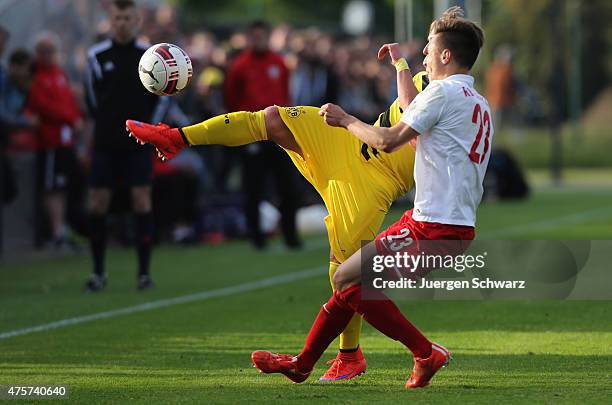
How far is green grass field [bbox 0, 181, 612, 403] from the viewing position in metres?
7.07

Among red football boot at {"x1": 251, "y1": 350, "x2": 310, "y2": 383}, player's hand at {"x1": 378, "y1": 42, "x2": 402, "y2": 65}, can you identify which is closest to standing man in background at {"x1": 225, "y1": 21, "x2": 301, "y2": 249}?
player's hand at {"x1": 378, "y1": 42, "x2": 402, "y2": 65}

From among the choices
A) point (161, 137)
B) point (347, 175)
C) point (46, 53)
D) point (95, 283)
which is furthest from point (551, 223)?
point (161, 137)

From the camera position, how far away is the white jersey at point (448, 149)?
6.71 m

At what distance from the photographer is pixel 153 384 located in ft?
24.2

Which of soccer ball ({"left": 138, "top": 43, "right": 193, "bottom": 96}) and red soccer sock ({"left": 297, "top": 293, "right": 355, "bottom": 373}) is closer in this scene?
red soccer sock ({"left": 297, "top": 293, "right": 355, "bottom": 373})

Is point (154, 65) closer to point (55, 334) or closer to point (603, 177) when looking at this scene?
point (55, 334)

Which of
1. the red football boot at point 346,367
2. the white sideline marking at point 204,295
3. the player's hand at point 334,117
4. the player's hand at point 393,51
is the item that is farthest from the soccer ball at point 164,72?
the white sideline marking at point 204,295

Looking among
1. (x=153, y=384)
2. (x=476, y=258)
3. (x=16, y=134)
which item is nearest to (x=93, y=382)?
(x=153, y=384)

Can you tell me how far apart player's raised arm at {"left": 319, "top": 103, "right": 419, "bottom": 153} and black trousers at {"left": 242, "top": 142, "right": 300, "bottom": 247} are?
28.8ft

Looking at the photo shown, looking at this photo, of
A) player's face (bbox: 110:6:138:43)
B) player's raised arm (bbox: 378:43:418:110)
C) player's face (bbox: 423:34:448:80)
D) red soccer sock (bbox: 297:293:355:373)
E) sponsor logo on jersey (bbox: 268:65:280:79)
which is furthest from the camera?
sponsor logo on jersey (bbox: 268:65:280:79)

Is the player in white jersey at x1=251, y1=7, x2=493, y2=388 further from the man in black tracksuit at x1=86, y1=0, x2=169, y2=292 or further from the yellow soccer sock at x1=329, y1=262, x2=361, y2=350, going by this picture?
the man in black tracksuit at x1=86, y1=0, x2=169, y2=292

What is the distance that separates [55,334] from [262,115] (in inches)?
118

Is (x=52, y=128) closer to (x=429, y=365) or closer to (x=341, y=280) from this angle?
(x=341, y=280)

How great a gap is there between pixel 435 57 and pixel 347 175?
880 mm
